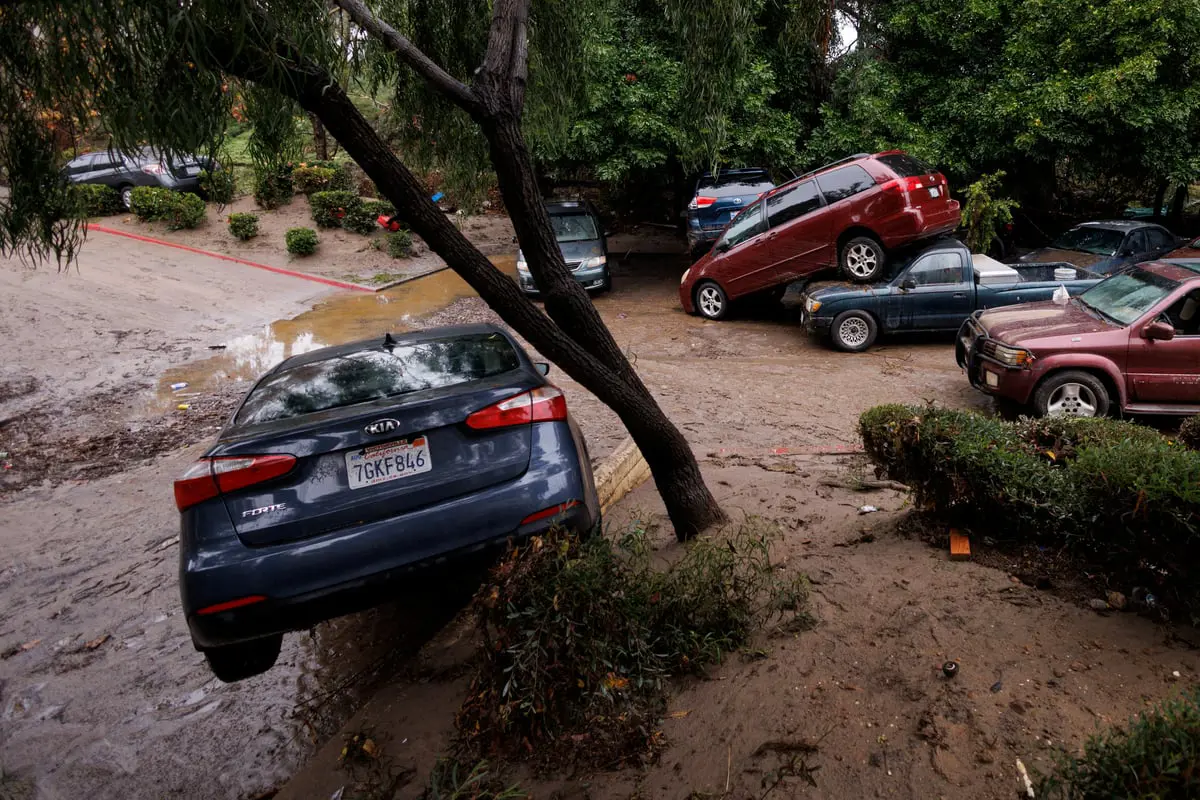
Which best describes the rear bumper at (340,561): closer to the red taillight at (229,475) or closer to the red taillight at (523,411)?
the red taillight at (229,475)

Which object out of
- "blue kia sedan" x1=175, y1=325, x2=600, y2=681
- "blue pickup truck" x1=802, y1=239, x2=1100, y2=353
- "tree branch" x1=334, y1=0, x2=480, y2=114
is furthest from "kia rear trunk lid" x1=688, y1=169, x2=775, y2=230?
"blue kia sedan" x1=175, y1=325, x2=600, y2=681

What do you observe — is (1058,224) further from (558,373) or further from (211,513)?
(211,513)

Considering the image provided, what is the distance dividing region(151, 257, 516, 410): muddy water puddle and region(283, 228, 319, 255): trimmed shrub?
2.80 meters

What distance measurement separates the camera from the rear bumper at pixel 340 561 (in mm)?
3227

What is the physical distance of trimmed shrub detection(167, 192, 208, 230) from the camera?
1866 cm

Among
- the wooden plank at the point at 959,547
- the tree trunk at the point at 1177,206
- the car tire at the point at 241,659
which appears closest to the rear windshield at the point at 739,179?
the tree trunk at the point at 1177,206

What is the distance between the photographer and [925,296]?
1072 centimetres

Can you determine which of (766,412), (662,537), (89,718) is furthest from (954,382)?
(89,718)

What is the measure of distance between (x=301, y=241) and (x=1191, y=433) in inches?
681

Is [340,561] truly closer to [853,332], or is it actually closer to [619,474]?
[619,474]

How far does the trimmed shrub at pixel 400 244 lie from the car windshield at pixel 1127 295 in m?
14.3

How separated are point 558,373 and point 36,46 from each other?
736cm

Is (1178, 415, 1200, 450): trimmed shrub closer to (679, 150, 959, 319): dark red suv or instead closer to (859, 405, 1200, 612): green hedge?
(859, 405, 1200, 612): green hedge

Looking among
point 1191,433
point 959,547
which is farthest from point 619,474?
point 1191,433
